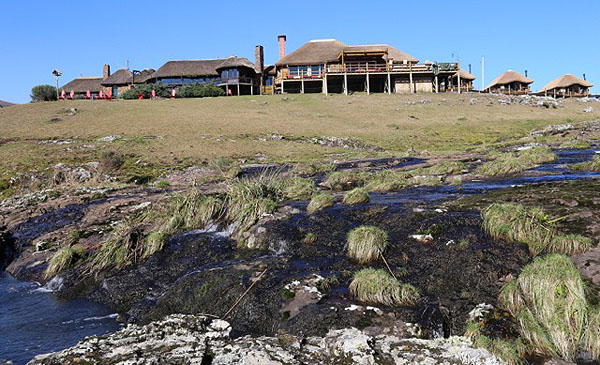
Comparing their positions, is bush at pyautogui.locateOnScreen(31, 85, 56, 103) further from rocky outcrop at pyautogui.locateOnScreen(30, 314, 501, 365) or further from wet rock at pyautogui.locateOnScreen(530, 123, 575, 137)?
rocky outcrop at pyautogui.locateOnScreen(30, 314, 501, 365)

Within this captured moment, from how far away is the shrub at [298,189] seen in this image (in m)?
14.6

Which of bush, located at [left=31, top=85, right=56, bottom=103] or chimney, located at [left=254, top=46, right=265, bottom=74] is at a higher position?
chimney, located at [left=254, top=46, right=265, bottom=74]

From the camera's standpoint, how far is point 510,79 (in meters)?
86.0

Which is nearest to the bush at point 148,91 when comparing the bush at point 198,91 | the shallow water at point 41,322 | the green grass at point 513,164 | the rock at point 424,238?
the bush at point 198,91

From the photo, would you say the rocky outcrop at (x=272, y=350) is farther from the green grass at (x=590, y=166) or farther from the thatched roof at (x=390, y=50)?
the thatched roof at (x=390, y=50)

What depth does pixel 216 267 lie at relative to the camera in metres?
9.75

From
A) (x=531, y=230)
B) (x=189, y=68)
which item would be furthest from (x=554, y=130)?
(x=189, y=68)

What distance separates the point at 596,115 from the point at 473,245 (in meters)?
46.0

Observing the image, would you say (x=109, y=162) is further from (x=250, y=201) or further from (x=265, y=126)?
(x=265, y=126)

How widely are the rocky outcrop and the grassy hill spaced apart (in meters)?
20.9

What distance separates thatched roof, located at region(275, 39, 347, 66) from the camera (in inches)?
2569

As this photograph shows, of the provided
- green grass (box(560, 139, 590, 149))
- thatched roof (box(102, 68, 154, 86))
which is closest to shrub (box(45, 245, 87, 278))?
green grass (box(560, 139, 590, 149))

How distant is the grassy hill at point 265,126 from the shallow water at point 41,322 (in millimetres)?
A: 16450

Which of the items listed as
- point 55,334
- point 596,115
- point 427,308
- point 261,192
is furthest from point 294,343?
point 596,115
